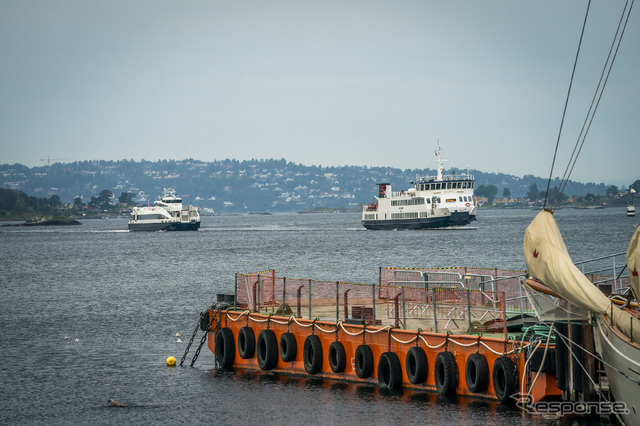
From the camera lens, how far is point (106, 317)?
170ft

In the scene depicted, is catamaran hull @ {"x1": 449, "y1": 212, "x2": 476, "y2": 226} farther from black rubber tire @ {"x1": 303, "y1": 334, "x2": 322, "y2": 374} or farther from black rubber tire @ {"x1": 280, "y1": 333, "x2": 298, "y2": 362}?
black rubber tire @ {"x1": 303, "y1": 334, "x2": 322, "y2": 374}

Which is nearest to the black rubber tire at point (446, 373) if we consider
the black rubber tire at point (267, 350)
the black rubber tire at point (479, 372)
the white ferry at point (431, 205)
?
the black rubber tire at point (479, 372)

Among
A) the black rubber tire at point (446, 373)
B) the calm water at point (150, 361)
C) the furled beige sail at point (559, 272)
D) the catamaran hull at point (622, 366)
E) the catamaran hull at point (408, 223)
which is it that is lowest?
the calm water at point (150, 361)

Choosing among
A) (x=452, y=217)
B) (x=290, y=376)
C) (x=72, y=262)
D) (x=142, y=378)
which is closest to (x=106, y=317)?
(x=142, y=378)

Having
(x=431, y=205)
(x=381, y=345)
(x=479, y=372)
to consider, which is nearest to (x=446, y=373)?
(x=479, y=372)

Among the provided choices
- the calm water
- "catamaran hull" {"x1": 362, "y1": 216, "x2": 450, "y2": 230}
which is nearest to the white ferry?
"catamaran hull" {"x1": 362, "y1": 216, "x2": 450, "y2": 230}

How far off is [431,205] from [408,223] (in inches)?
208

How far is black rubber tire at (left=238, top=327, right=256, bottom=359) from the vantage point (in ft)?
105

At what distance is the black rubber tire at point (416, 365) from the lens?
2606 centimetres

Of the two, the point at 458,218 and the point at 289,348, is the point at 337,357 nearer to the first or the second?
the point at 289,348

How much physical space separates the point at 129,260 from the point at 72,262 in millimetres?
6094

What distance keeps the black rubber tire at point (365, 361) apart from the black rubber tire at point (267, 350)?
Answer: 153 inches

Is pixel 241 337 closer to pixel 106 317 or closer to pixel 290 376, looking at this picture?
pixel 290 376

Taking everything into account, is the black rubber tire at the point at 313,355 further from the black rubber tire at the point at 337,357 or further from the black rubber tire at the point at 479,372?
the black rubber tire at the point at 479,372
